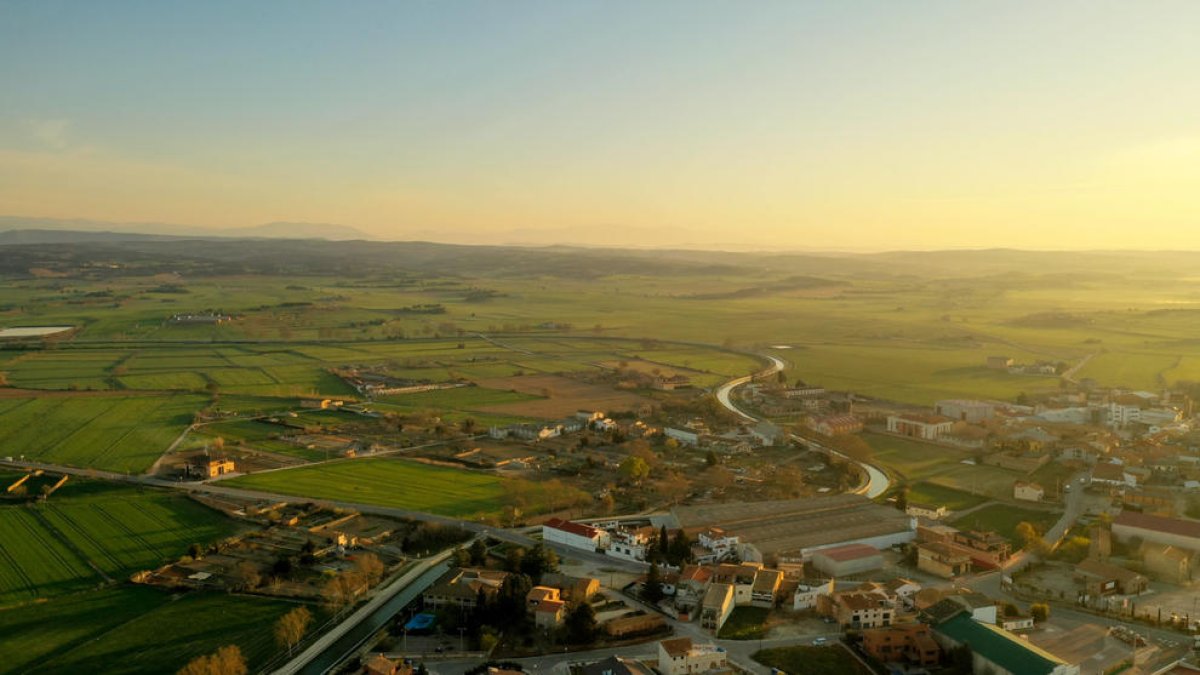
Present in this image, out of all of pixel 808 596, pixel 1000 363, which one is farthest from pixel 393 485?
pixel 1000 363

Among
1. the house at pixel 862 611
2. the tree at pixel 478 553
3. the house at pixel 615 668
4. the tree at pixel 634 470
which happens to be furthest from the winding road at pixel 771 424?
the house at pixel 615 668

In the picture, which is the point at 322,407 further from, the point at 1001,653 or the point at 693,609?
the point at 1001,653

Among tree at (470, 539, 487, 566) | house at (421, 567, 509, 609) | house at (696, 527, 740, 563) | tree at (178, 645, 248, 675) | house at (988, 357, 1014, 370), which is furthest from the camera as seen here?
house at (988, 357, 1014, 370)

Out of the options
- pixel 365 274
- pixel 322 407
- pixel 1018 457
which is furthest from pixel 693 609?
pixel 365 274

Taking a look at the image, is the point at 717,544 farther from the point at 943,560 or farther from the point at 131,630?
the point at 131,630

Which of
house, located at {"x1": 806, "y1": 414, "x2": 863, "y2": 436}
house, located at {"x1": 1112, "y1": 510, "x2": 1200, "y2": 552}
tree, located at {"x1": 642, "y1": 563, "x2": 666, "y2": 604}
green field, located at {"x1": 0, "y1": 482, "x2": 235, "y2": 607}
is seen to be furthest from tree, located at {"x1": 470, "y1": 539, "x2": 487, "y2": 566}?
house, located at {"x1": 806, "y1": 414, "x2": 863, "y2": 436}

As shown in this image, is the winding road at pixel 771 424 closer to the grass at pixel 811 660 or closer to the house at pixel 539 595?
the grass at pixel 811 660

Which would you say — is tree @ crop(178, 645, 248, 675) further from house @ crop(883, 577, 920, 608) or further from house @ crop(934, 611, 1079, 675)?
house @ crop(883, 577, 920, 608)
